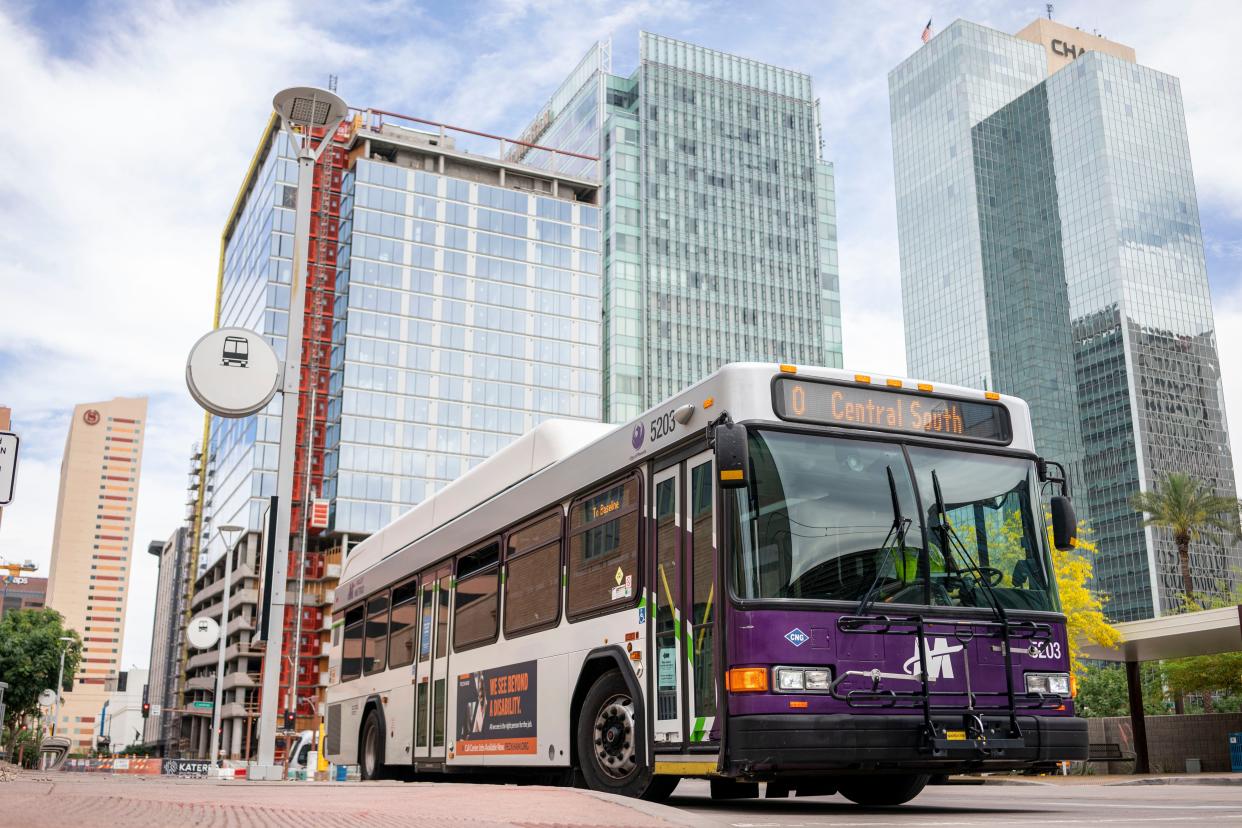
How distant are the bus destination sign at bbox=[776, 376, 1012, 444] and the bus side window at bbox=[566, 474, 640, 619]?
172 cm

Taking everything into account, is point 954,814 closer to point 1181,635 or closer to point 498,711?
point 498,711

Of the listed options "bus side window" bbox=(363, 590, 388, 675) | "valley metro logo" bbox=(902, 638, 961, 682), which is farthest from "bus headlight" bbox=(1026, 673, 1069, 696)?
"bus side window" bbox=(363, 590, 388, 675)

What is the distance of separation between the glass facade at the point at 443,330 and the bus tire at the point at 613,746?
260 feet

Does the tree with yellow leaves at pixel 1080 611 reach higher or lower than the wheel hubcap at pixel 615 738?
higher

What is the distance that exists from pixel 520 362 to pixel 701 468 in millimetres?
89904

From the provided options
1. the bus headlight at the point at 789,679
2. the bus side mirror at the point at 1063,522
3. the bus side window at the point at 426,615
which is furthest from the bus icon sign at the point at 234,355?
the bus side mirror at the point at 1063,522

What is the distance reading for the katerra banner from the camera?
469 inches

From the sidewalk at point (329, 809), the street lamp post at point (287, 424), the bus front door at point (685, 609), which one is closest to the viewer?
the sidewalk at point (329, 809)

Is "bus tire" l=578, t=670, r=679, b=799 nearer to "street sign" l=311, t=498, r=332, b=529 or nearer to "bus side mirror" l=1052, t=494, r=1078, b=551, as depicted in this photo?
"bus side mirror" l=1052, t=494, r=1078, b=551

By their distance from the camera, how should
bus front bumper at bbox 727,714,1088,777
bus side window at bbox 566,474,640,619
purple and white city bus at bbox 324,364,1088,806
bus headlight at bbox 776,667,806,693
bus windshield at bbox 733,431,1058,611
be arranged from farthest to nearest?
bus side window at bbox 566,474,640,619
bus windshield at bbox 733,431,1058,611
purple and white city bus at bbox 324,364,1088,806
bus headlight at bbox 776,667,806,693
bus front bumper at bbox 727,714,1088,777

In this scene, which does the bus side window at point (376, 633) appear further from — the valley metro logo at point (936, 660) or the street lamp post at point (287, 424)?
the valley metro logo at point (936, 660)

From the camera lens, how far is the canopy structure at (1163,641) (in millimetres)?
23703

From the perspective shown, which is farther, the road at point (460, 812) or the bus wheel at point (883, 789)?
the bus wheel at point (883, 789)

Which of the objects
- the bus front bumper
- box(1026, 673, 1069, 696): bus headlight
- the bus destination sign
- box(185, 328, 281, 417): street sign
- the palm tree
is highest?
the palm tree
